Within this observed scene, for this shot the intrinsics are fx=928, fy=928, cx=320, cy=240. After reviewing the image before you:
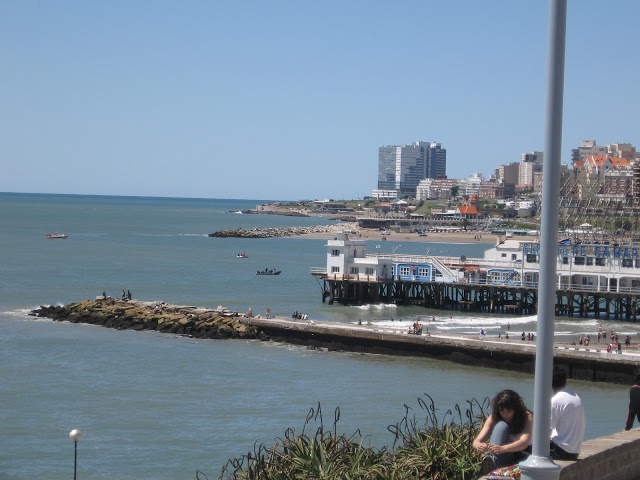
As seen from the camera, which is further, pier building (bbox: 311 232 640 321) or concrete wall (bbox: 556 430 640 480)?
pier building (bbox: 311 232 640 321)

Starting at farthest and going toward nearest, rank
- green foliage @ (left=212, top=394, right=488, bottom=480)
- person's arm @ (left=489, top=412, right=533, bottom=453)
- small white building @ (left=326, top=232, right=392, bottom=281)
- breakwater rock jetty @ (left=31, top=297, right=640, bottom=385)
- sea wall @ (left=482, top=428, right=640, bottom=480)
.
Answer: small white building @ (left=326, top=232, right=392, bottom=281)
breakwater rock jetty @ (left=31, top=297, right=640, bottom=385)
green foliage @ (left=212, top=394, right=488, bottom=480)
sea wall @ (left=482, top=428, right=640, bottom=480)
person's arm @ (left=489, top=412, right=533, bottom=453)

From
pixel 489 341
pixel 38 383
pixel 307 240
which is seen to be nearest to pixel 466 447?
pixel 38 383

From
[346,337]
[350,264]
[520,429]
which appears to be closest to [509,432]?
[520,429]

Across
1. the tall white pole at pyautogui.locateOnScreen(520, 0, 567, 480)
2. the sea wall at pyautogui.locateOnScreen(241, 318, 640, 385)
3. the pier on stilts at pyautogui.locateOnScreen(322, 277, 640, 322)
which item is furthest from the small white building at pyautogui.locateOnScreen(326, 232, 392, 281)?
the tall white pole at pyautogui.locateOnScreen(520, 0, 567, 480)

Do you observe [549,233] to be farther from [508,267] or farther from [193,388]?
[508,267]

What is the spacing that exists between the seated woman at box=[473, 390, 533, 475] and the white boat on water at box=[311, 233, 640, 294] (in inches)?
1832

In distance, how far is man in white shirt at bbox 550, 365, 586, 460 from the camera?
26.9 feet

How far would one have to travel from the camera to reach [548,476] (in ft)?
20.9

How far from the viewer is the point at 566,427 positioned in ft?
27.0

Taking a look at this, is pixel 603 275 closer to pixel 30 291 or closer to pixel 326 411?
pixel 326 411

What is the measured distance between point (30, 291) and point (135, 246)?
53622 mm

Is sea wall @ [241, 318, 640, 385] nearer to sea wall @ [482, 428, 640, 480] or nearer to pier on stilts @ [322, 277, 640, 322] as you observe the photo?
pier on stilts @ [322, 277, 640, 322]

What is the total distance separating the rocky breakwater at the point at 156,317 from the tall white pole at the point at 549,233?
36.7 meters

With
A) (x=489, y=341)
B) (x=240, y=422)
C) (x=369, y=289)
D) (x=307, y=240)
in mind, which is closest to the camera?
(x=240, y=422)
